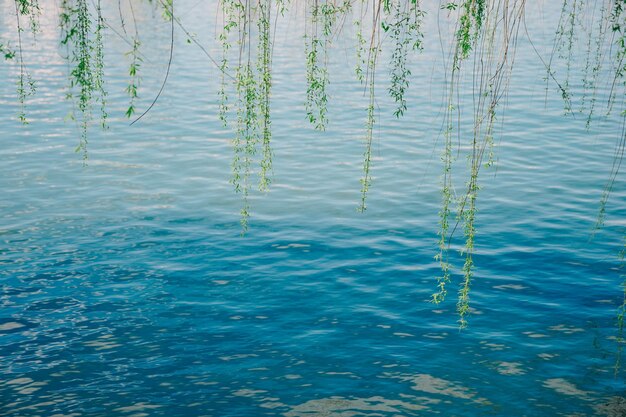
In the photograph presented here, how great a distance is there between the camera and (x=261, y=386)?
30.5ft

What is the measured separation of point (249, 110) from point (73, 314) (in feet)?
16.8

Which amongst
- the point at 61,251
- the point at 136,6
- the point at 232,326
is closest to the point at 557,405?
the point at 232,326

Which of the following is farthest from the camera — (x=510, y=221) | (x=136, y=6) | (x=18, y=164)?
(x=136, y=6)

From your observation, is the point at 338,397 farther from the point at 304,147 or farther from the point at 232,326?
the point at 304,147

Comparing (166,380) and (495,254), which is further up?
(495,254)

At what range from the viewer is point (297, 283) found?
476 inches

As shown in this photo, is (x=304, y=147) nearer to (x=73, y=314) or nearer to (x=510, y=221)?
(x=510, y=221)

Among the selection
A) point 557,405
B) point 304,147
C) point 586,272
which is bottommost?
point 557,405

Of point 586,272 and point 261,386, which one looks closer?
point 261,386

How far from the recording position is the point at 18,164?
18141 mm

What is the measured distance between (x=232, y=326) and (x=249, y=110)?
4188 millimetres

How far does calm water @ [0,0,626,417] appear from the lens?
926 centimetres

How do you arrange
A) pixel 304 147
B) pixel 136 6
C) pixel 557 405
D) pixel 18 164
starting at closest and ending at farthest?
1. pixel 557 405
2. pixel 18 164
3. pixel 304 147
4. pixel 136 6

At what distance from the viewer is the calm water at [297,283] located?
30.4 ft
